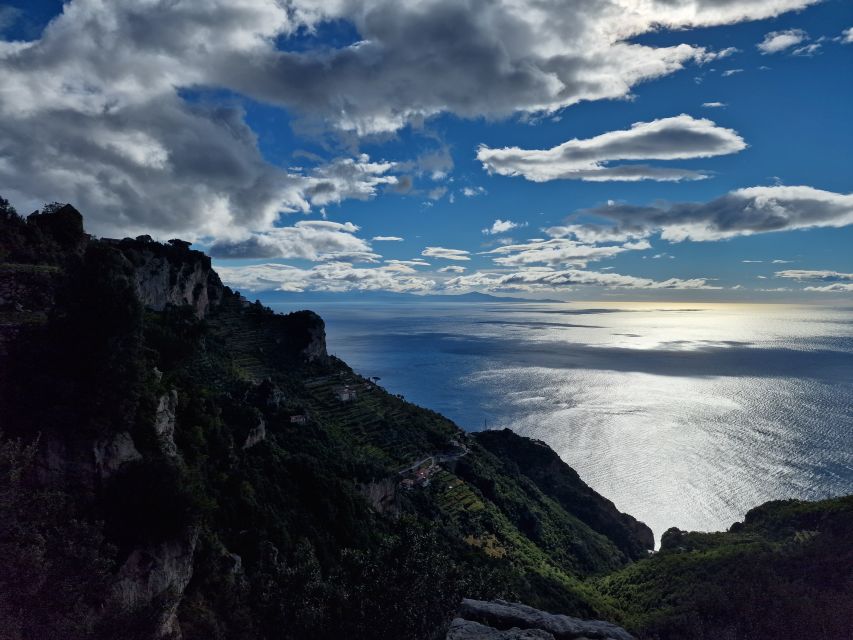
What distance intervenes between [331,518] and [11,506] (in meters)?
31.7

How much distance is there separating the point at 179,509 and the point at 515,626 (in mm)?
15194

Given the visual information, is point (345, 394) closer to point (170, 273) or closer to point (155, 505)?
point (170, 273)

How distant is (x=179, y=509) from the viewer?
20.6 m

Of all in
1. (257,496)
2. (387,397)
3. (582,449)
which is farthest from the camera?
(582,449)

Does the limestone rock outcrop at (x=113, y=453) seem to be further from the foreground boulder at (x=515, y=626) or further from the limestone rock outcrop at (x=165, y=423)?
the foreground boulder at (x=515, y=626)

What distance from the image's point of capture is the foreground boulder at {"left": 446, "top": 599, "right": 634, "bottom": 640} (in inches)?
685

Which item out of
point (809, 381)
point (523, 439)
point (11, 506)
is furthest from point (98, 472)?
point (809, 381)

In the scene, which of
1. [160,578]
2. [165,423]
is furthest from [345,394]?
[160,578]

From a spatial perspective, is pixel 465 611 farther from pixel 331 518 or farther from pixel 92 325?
pixel 331 518

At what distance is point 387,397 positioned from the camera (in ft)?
309

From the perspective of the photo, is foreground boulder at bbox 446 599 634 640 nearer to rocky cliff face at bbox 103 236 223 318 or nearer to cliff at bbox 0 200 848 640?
cliff at bbox 0 200 848 640

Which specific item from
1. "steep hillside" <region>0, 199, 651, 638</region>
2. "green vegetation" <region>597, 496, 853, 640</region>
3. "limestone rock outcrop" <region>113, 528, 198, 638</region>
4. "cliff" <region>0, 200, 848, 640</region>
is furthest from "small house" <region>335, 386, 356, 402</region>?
"limestone rock outcrop" <region>113, 528, 198, 638</region>

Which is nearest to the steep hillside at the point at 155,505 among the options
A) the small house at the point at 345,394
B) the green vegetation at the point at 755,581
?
the green vegetation at the point at 755,581

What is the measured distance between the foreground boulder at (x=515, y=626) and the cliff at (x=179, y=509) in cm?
55
